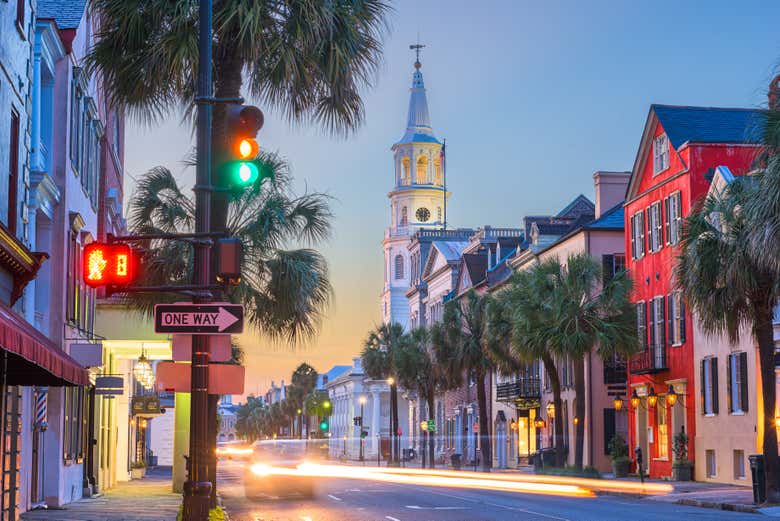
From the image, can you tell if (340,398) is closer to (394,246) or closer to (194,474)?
(394,246)

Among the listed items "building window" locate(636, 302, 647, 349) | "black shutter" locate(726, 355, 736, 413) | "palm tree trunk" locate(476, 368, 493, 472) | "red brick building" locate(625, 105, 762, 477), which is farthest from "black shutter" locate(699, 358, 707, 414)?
"palm tree trunk" locate(476, 368, 493, 472)

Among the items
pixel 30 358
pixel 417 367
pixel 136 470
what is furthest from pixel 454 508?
pixel 417 367

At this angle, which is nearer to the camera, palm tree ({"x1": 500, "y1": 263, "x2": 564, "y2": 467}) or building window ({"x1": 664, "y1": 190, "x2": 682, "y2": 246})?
building window ({"x1": 664, "y1": 190, "x2": 682, "y2": 246})

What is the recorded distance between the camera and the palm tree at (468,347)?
64375mm

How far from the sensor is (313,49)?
19.5 meters

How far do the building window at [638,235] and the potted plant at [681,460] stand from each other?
8580 millimetres

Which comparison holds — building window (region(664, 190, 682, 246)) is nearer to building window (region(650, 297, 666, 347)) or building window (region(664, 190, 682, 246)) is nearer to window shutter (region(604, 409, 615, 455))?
building window (region(650, 297, 666, 347))

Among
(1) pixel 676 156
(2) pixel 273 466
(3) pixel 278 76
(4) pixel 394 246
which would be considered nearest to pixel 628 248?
(1) pixel 676 156

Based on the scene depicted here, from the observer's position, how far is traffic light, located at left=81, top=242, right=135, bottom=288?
42.6ft

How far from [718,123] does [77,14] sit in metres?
28.3

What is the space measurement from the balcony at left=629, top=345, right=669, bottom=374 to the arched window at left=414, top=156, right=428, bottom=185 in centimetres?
8557

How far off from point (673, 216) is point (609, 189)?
1387 cm

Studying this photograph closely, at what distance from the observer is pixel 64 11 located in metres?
27.8

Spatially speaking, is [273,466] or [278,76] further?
[273,466]
